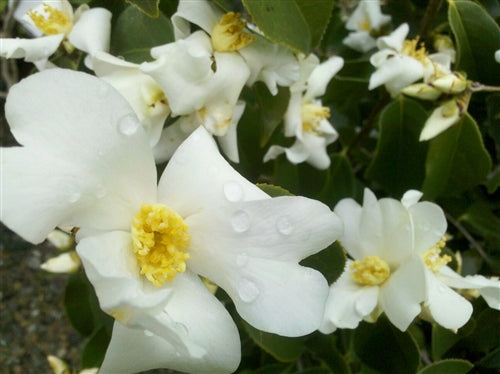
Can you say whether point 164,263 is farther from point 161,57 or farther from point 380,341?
point 380,341

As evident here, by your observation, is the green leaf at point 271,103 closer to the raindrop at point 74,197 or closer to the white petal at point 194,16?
the white petal at point 194,16

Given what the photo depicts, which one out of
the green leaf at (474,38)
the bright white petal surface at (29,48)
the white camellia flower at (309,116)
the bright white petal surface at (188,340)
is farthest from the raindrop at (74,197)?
the green leaf at (474,38)

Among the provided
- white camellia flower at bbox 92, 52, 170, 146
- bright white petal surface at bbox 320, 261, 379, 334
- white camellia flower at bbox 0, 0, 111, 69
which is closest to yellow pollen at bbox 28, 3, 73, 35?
white camellia flower at bbox 0, 0, 111, 69

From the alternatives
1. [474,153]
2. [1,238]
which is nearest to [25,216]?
[474,153]

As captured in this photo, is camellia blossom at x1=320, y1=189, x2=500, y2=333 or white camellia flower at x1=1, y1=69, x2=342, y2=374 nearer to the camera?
white camellia flower at x1=1, y1=69, x2=342, y2=374

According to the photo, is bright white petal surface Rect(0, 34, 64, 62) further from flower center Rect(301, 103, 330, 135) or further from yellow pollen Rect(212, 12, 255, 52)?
flower center Rect(301, 103, 330, 135)
